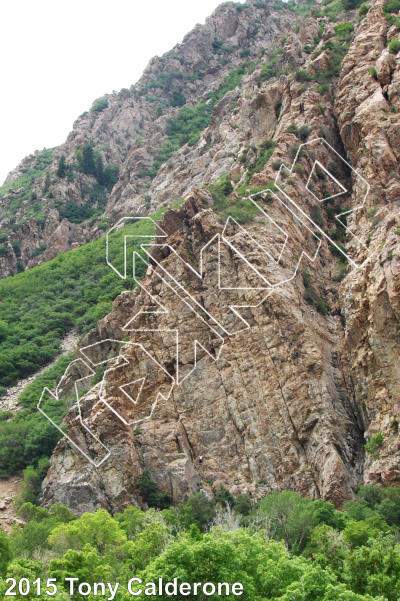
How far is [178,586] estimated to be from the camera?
17.7 meters

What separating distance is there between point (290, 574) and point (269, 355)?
707 inches

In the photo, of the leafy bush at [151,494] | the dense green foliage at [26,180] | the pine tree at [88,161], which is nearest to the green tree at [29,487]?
the leafy bush at [151,494]

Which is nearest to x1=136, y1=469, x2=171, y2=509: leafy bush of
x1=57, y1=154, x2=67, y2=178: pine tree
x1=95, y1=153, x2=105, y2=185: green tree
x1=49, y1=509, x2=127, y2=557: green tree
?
x1=49, y1=509, x2=127, y2=557: green tree

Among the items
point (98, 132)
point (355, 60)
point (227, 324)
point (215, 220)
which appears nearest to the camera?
point (227, 324)

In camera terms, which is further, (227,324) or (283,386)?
(227,324)

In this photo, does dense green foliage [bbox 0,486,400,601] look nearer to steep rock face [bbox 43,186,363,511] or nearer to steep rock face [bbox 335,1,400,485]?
steep rock face [bbox 43,186,363,511]

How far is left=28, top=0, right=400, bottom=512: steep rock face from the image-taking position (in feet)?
107

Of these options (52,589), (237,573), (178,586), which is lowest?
(237,573)

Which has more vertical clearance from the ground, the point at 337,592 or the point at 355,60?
the point at 355,60

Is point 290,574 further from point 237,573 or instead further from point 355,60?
point 355,60

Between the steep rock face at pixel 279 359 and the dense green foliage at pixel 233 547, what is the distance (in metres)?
2.38

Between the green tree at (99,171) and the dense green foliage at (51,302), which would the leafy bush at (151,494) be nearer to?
the dense green foliage at (51,302)

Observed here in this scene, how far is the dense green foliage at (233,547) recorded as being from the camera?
1838 cm

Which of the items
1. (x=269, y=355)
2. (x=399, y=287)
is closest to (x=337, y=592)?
(x=399, y=287)
